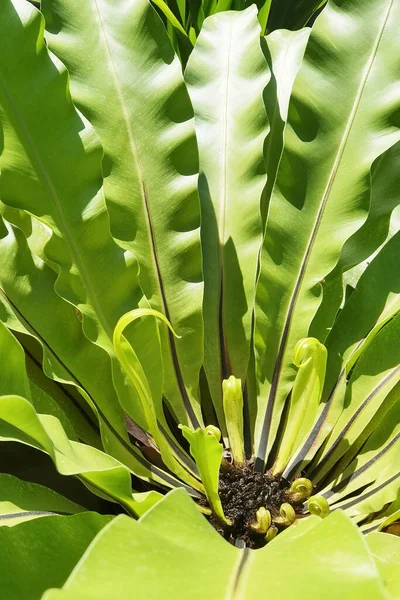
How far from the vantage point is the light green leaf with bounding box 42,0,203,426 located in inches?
30.9

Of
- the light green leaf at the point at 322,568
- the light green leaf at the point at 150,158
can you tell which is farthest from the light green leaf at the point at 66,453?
the light green leaf at the point at 150,158

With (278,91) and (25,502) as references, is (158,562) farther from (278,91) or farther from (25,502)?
(278,91)

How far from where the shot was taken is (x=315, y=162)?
0.80 meters

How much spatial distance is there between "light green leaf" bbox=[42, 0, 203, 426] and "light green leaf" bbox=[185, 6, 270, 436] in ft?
0.16

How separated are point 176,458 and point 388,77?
0.50m

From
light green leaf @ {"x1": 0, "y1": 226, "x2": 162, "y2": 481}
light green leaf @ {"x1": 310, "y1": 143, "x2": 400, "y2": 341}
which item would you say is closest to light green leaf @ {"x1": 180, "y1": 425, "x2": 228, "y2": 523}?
light green leaf @ {"x1": 0, "y1": 226, "x2": 162, "y2": 481}

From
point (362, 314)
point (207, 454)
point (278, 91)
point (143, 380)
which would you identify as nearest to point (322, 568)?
point (207, 454)

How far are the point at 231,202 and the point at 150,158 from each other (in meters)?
0.12

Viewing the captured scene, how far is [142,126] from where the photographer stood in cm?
79

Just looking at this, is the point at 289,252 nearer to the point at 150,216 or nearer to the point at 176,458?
the point at 150,216

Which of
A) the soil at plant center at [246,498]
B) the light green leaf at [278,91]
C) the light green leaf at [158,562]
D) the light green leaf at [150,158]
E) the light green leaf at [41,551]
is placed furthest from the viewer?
the light green leaf at [278,91]

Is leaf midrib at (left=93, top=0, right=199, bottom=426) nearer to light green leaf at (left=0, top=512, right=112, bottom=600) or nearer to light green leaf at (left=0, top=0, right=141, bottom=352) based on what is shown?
light green leaf at (left=0, top=0, right=141, bottom=352)

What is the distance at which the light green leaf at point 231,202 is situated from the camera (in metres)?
0.83

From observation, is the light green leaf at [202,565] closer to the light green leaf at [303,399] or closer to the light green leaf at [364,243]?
the light green leaf at [303,399]
